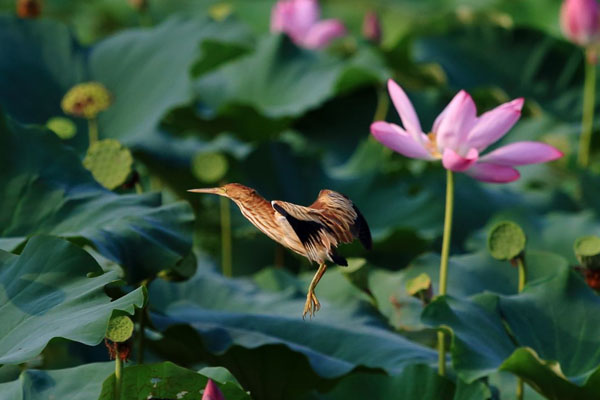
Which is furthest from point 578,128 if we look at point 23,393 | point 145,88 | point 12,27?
point 23,393

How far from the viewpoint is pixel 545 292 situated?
154 cm

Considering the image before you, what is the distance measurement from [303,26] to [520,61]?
0.70 m

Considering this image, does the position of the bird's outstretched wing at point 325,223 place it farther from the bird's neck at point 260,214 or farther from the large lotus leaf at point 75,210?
the large lotus leaf at point 75,210

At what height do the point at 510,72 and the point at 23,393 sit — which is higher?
the point at 23,393

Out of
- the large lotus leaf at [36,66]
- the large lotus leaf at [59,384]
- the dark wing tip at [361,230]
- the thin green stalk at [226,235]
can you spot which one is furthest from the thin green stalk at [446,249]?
the large lotus leaf at [36,66]

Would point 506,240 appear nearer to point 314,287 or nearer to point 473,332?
point 473,332

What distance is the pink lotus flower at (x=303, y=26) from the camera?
3.31 m

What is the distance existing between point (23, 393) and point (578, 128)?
2230 millimetres

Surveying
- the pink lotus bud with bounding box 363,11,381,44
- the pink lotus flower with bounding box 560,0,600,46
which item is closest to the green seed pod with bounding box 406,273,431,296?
the pink lotus flower with bounding box 560,0,600,46

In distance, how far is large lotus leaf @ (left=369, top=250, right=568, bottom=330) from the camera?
1.81 metres

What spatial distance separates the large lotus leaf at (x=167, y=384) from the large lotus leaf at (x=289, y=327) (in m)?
0.34

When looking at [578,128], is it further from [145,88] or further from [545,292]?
[545,292]

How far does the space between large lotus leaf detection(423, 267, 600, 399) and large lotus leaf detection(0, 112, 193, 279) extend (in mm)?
376

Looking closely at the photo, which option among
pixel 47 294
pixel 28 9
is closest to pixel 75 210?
pixel 47 294
